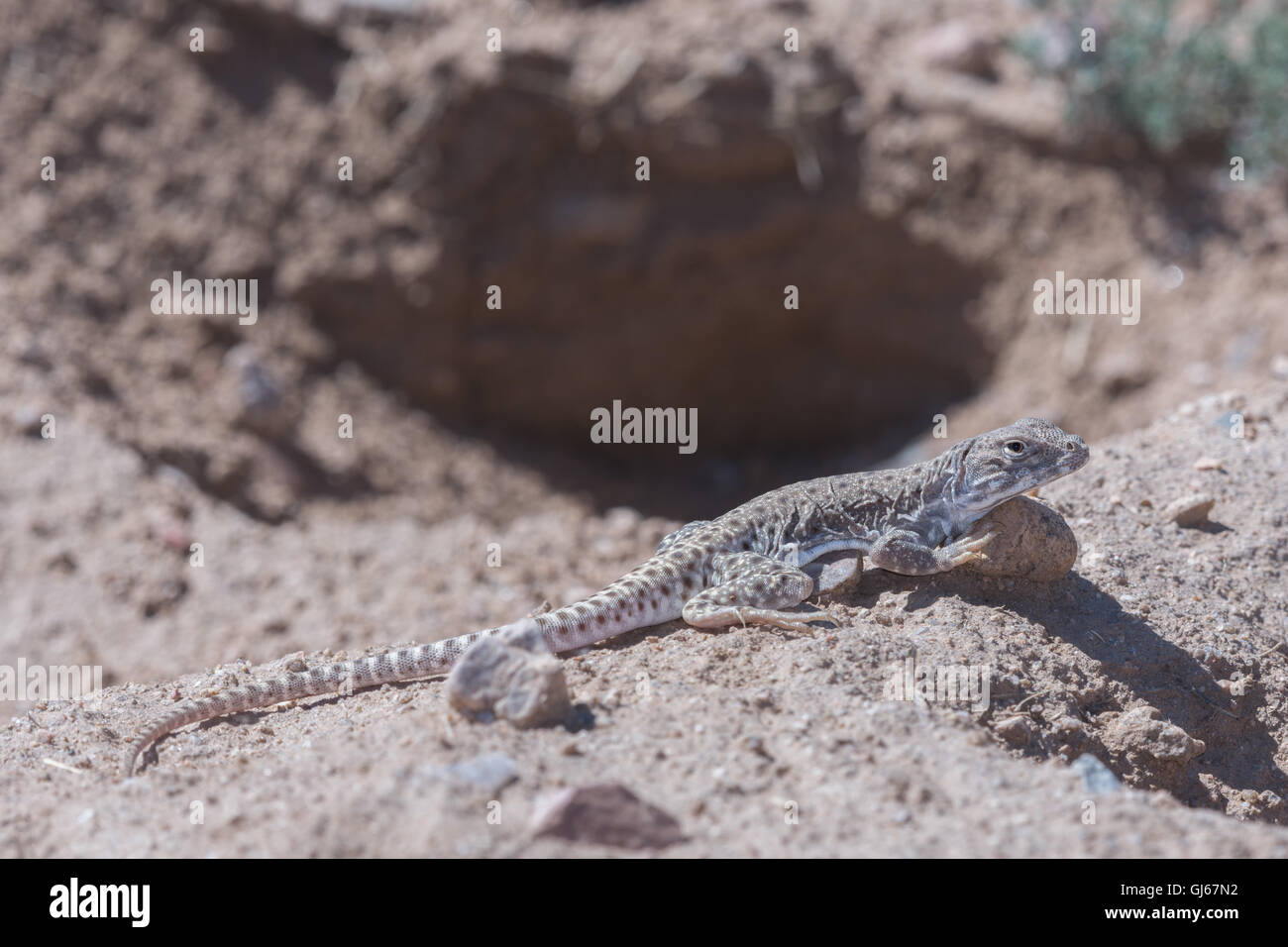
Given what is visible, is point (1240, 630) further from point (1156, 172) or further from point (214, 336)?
point (214, 336)

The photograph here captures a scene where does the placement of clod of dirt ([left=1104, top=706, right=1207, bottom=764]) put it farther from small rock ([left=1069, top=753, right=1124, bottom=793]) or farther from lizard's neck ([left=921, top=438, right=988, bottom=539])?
lizard's neck ([left=921, top=438, right=988, bottom=539])

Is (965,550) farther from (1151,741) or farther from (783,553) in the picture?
(1151,741)

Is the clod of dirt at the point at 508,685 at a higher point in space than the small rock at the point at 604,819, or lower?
higher

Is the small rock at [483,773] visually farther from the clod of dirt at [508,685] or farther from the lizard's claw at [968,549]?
the lizard's claw at [968,549]

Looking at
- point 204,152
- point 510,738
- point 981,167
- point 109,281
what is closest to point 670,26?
point 981,167

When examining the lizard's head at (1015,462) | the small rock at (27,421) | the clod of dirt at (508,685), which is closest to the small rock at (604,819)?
the clod of dirt at (508,685)

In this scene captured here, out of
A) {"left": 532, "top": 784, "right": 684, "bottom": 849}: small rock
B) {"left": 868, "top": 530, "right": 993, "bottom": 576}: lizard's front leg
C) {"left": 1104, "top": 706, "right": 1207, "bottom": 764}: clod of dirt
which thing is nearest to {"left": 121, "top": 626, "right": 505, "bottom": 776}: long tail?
{"left": 532, "top": 784, "right": 684, "bottom": 849}: small rock
